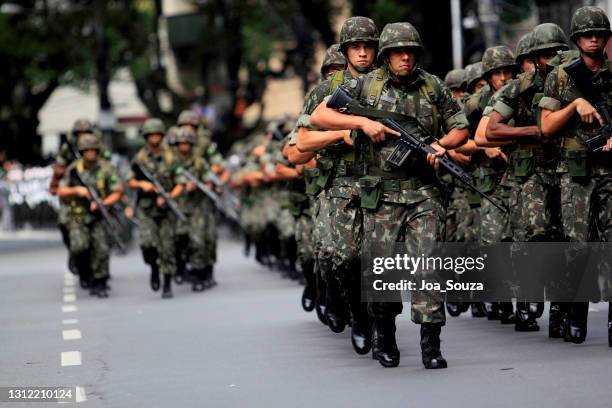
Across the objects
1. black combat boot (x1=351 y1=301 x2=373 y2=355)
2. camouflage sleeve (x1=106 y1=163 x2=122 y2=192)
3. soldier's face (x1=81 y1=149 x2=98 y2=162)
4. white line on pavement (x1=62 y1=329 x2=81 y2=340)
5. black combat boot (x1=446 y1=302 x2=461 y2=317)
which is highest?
soldier's face (x1=81 y1=149 x2=98 y2=162)

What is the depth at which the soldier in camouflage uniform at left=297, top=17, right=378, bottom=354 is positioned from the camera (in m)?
10.6

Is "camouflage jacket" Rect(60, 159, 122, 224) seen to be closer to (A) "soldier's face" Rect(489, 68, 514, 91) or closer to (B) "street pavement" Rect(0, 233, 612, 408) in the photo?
(B) "street pavement" Rect(0, 233, 612, 408)

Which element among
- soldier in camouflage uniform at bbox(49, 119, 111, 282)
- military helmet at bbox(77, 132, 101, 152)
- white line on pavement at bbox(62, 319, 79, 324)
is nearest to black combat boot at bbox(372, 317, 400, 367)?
white line on pavement at bbox(62, 319, 79, 324)

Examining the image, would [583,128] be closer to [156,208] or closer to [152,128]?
[156,208]

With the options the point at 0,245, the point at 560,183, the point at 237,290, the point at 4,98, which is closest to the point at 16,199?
the point at 4,98

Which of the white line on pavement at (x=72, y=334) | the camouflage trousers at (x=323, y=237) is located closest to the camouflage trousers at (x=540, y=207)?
the camouflage trousers at (x=323, y=237)

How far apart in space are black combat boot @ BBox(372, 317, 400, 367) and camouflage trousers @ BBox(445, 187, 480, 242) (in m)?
3.13

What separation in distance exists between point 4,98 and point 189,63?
742 inches

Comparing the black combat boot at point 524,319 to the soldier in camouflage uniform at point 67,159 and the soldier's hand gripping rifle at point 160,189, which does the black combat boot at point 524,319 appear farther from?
the soldier in camouflage uniform at point 67,159

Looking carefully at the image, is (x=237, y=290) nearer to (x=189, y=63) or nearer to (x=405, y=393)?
(x=405, y=393)

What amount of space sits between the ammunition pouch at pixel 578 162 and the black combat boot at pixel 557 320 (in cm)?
109

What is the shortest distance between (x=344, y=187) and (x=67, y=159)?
A: 31.9ft

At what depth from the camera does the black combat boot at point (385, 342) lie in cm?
1001

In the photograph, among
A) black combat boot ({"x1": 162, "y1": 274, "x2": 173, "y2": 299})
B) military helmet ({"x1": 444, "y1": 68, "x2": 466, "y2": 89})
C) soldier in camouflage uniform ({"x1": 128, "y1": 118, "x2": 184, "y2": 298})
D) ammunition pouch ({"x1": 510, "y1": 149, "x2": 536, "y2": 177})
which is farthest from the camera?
soldier in camouflage uniform ({"x1": 128, "y1": 118, "x2": 184, "y2": 298})
